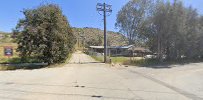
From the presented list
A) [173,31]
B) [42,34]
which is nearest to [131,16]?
[173,31]

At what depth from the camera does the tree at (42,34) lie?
103 feet

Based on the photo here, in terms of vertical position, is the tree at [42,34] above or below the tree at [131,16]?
below

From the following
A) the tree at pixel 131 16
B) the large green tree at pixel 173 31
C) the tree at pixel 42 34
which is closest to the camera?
the tree at pixel 42 34

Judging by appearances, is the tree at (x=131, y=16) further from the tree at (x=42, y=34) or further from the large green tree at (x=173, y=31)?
the tree at (x=42, y=34)

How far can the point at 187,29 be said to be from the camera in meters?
41.7

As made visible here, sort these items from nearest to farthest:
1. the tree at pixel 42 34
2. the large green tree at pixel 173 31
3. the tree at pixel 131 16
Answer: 1. the tree at pixel 42 34
2. the large green tree at pixel 173 31
3. the tree at pixel 131 16

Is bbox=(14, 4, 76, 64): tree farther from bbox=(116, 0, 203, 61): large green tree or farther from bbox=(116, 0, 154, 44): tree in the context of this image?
bbox=(116, 0, 154, 44): tree

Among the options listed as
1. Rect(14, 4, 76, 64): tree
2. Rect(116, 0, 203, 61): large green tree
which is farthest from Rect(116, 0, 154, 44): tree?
Rect(14, 4, 76, 64): tree

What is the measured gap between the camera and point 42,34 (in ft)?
103

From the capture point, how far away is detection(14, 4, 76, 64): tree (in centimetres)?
3148

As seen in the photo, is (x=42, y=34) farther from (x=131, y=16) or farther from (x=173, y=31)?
(x=131, y=16)

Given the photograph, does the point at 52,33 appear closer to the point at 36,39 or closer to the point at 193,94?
the point at 36,39

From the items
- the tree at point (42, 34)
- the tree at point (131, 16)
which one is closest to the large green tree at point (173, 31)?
the tree at point (42, 34)

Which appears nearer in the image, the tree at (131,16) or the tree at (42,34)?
the tree at (42,34)
